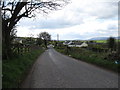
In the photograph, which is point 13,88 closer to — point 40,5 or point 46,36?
point 40,5

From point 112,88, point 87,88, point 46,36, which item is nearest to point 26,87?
point 87,88

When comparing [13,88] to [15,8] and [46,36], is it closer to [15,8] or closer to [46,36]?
[15,8]

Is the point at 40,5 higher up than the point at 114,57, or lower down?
higher up

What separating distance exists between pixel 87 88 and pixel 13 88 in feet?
9.42

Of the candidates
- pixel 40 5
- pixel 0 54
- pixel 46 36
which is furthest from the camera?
pixel 46 36

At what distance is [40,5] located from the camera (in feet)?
51.3

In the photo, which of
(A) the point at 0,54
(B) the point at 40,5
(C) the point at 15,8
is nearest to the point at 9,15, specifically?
(C) the point at 15,8

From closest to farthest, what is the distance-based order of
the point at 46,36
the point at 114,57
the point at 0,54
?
1. the point at 0,54
2. the point at 114,57
3. the point at 46,36

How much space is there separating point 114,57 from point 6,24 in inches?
379

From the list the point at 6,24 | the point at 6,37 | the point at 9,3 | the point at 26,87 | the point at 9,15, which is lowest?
the point at 26,87

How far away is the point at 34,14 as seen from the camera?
52.4 ft

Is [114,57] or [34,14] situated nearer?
[114,57]

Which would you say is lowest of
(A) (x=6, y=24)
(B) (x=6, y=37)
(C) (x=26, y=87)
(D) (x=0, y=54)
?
(C) (x=26, y=87)

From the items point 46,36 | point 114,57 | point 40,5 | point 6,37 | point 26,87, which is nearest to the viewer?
point 26,87
